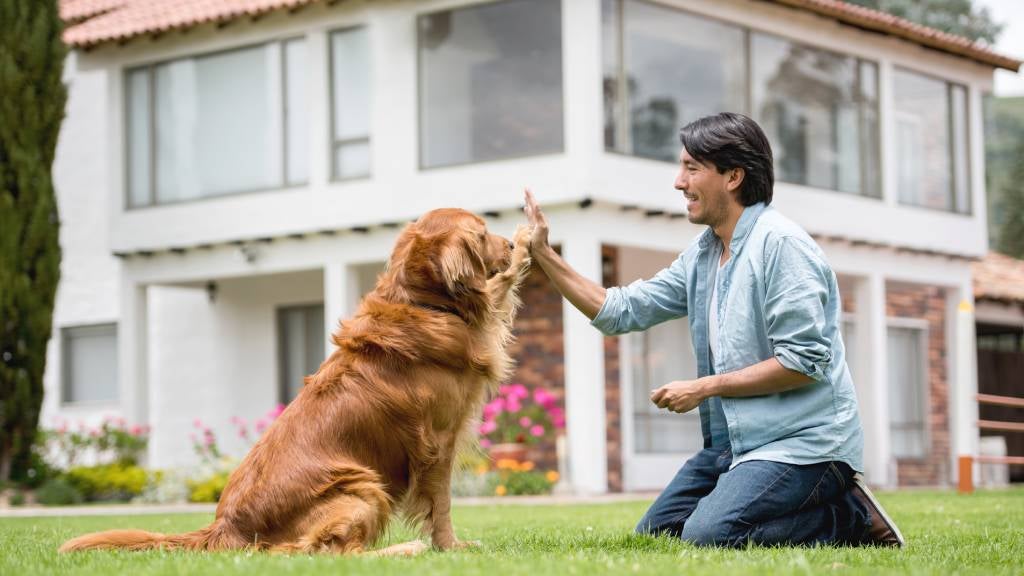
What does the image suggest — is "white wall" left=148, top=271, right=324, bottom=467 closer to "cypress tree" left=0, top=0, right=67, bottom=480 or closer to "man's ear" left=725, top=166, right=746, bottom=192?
"cypress tree" left=0, top=0, right=67, bottom=480

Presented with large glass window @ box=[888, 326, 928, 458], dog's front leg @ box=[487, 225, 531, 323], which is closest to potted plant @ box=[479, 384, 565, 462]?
large glass window @ box=[888, 326, 928, 458]

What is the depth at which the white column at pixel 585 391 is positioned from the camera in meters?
14.8

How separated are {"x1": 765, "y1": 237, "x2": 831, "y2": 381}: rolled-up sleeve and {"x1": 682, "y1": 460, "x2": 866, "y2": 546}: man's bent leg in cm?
44

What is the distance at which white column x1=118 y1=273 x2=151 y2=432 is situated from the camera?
18078 millimetres

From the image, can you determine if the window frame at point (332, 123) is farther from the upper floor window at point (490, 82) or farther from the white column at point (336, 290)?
the white column at point (336, 290)

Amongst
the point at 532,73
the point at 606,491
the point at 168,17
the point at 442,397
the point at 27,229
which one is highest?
the point at 168,17

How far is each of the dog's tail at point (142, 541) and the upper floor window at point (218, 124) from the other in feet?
39.6

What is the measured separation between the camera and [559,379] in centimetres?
1692

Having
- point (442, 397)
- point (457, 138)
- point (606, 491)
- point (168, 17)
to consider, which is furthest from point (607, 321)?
point (168, 17)

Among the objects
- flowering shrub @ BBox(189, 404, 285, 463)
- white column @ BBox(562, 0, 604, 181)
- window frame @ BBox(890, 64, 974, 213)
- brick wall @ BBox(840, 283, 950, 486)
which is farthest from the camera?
brick wall @ BBox(840, 283, 950, 486)

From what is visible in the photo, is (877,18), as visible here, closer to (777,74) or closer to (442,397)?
(777,74)

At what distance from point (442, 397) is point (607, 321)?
1.12 m

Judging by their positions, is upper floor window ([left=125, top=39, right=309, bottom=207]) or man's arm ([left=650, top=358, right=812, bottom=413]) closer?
man's arm ([left=650, top=358, right=812, bottom=413])

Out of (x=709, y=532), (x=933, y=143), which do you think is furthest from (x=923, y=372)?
(x=709, y=532)
